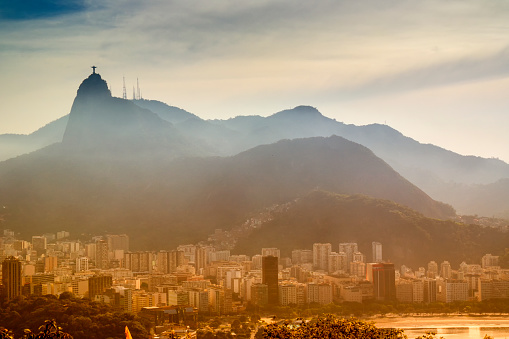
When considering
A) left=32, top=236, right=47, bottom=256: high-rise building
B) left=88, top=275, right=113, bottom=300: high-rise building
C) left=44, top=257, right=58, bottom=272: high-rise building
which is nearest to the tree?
left=88, top=275, right=113, bottom=300: high-rise building

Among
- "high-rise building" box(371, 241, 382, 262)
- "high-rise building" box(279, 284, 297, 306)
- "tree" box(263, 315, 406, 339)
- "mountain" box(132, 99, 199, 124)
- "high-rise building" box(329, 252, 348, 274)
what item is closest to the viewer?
"tree" box(263, 315, 406, 339)

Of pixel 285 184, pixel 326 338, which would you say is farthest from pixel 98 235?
pixel 326 338

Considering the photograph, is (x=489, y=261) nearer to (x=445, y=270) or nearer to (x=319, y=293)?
(x=445, y=270)

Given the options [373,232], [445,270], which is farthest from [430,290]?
[373,232]

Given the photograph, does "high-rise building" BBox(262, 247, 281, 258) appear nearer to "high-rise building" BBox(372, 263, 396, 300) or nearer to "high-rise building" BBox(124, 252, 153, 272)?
"high-rise building" BBox(124, 252, 153, 272)

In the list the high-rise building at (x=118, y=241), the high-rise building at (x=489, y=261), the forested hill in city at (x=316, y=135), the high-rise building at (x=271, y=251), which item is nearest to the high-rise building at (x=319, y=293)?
the high-rise building at (x=271, y=251)

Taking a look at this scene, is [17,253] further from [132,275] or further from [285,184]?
[285,184]
